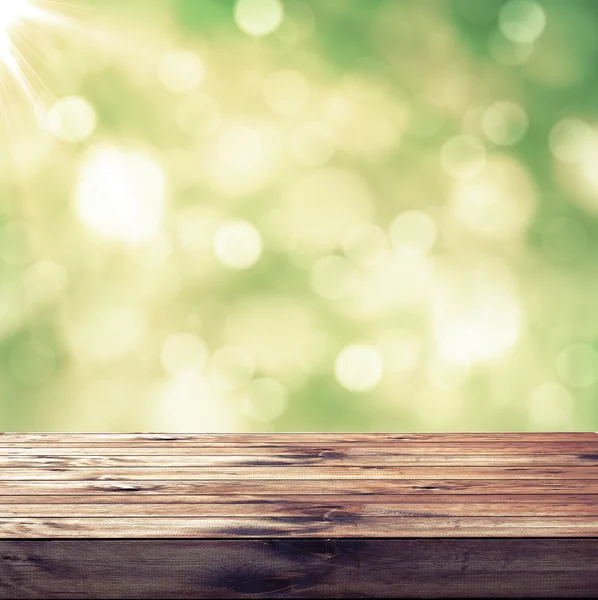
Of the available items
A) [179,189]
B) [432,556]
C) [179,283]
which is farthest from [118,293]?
[432,556]

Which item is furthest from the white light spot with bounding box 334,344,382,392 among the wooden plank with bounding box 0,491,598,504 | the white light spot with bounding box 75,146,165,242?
the wooden plank with bounding box 0,491,598,504

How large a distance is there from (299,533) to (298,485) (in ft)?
1.07

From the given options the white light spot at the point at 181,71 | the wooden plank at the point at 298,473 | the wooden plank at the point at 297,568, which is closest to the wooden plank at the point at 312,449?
the wooden plank at the point at 298,473

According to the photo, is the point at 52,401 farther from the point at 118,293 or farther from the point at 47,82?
the point at 47,82

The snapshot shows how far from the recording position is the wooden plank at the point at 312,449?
2.23 meters

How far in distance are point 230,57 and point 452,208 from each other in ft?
3.16

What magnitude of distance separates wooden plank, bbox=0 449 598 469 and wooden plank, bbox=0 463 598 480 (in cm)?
4

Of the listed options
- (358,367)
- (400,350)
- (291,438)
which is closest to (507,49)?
(400,350)

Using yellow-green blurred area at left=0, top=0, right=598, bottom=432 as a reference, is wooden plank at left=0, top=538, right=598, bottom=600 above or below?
below

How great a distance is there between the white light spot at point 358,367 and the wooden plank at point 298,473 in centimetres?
84

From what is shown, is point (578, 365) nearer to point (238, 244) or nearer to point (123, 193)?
point (238, 244)

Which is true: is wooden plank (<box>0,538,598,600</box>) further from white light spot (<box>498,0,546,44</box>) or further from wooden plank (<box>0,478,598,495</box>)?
white light spot (<box>498,0,546,44</box>)

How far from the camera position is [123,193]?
Answer: 114 inches

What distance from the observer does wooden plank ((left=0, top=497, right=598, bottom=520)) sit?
1654 millimetres
